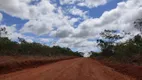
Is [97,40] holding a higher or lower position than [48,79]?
higher

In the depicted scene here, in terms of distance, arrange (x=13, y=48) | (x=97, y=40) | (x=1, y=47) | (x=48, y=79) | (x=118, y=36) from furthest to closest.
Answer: (x=97, y=40), (x=118, y=36), (x=13, y=48), (x=1, y=47), (x=48, y=79)

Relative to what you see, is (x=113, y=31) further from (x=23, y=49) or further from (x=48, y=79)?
(x=48, y=79)

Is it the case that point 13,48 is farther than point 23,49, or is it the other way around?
point 23,49

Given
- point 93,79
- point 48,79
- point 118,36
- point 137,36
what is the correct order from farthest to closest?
point 118,36 → point 137,36 → point 93,79 → point 48,79

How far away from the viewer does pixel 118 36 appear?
70.8 meters

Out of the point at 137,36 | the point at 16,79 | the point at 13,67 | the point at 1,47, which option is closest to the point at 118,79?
the point at 16,79

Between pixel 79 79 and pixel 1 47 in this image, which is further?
pixel 1 47

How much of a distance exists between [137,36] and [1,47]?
32368 mm

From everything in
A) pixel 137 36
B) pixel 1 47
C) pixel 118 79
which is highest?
pixel 137 36

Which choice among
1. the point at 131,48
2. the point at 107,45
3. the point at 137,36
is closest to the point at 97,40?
the point at 107,45

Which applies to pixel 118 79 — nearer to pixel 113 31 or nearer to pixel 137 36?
pixel 137 36

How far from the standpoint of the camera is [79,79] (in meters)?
12.2

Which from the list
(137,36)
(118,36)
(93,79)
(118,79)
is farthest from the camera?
(118,36)

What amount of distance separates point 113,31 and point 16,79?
62103mm
